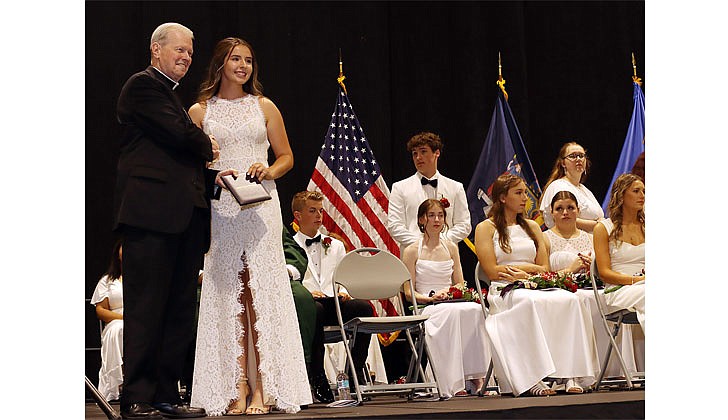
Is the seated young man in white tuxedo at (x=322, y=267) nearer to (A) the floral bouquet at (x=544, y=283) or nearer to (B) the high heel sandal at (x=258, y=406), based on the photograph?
Result: (A) the floral bouquet at (x=544, y=283)

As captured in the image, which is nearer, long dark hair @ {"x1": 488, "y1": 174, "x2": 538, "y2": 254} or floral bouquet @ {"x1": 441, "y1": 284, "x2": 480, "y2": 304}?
long dark hair @ {"x1": 488, "y1": 174, "x2": 538, "y2": 254}

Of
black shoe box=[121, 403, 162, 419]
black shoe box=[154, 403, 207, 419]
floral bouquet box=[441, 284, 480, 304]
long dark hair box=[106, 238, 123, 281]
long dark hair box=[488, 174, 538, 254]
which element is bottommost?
black shoe box=[154, 403, 207, 419]

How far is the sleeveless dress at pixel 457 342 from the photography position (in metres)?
6.16

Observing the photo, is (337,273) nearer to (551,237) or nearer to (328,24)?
(551,237)

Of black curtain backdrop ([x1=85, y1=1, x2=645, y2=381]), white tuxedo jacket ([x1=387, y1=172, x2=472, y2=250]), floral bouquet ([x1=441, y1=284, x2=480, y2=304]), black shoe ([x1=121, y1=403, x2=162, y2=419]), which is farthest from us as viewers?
black curtain backdrop ([x1=85, y1=1, x2=645, y2=381])

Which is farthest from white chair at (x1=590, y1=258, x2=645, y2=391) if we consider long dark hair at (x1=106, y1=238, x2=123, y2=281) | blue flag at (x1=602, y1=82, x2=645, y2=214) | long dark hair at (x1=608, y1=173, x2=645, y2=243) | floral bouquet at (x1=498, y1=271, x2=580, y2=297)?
long dark hair at (x1=106, y1=238, x2=123, y2=281)

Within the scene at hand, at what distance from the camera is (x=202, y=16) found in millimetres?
8359

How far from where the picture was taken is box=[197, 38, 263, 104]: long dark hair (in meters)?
4.56

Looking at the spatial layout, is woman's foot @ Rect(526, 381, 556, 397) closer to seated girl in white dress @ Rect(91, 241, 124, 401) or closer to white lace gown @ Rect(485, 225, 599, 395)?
white lace gown @ Rect(485, 225, 599, 395)

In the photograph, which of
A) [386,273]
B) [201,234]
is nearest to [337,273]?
[386,273]

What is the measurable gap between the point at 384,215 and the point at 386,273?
219 centimetres

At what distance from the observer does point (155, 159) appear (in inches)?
158

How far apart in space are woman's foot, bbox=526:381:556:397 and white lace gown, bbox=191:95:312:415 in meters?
1.65

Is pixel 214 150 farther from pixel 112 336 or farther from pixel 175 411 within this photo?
pixel 112 336
